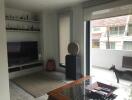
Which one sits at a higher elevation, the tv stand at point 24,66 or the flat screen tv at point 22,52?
the flat screen tv at point 22,52

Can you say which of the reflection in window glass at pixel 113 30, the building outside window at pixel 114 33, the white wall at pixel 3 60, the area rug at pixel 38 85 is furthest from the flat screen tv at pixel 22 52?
the reflection in window glass at pixel 113 30

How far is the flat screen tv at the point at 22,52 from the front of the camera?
390 centimetres

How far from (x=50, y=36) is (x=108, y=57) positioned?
2308 mm

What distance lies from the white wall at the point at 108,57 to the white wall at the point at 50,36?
1718 millimetres

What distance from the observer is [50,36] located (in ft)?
15.2

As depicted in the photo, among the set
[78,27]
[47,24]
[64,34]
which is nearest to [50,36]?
[47,24]

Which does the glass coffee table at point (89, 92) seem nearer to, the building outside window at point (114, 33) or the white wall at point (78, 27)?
the white wall at point (78, 27)

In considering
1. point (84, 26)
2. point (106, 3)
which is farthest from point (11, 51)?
point (106, 3)

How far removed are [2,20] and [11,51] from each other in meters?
2.02

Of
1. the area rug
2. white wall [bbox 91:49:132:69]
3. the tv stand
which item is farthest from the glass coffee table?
white wall [bbox 91:49:132:69]

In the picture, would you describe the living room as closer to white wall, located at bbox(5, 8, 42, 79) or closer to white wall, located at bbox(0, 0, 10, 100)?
white wall, located at bbox(5, 8, 42, 79)

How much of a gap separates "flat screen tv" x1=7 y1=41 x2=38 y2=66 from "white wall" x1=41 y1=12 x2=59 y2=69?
35cm

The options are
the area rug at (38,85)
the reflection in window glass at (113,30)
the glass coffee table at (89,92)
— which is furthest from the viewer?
the reflection in window glass at (113,30)

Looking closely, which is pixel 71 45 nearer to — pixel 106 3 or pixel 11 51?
pixel 106 3
